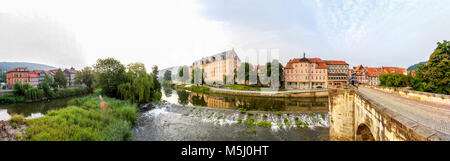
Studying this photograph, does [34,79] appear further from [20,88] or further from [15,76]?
[15,76]

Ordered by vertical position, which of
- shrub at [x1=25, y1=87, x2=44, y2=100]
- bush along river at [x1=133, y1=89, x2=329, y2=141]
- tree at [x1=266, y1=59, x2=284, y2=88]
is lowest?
bush along river at [x1=133, y1=89, x2=329, y2=141]

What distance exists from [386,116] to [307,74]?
35689 mm

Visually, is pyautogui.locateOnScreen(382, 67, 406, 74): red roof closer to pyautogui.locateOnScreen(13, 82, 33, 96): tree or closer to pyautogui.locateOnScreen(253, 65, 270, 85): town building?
pyautogui.locateOnScreen(253, 65, 270, 85): town building

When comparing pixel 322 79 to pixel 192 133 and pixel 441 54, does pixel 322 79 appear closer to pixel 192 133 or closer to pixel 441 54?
pixel 441 54

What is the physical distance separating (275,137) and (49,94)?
101ft

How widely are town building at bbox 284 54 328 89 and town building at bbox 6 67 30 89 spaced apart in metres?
44.1

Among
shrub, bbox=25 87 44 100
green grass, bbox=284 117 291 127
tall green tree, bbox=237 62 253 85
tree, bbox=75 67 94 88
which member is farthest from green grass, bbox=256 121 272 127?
tree, bbox=75 67 94 88

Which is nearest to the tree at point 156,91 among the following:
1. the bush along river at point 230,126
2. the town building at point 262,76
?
the bush along river at point 230,126

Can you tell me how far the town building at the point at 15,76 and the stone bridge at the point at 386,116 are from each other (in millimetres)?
26242

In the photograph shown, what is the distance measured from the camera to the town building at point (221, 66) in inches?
1927

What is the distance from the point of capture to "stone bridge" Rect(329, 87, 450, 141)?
3.05 m

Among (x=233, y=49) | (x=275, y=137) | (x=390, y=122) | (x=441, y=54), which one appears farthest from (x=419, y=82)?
(x=233, y=49)

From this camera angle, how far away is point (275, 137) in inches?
376

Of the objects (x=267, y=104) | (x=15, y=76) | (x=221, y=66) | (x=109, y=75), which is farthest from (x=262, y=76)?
(x=15, y=76)
